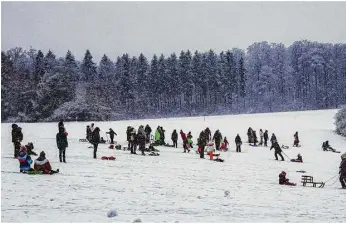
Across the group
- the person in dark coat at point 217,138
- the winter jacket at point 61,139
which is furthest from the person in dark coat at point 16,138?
the person in dark coat at point 217,138

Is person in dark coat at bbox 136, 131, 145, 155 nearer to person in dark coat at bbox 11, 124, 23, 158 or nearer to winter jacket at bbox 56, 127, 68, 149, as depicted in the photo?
winter jacket at bbox 56, 127, 68, 149

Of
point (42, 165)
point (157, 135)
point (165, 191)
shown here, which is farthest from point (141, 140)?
point (165, 191)

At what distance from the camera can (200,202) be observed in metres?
14.8

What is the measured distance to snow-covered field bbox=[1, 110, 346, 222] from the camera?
12.8 meters

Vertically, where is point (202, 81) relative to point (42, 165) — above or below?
above

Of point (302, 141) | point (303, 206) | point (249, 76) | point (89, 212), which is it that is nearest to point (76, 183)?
point (89, 212)

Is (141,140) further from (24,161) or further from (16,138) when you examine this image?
(24,161)

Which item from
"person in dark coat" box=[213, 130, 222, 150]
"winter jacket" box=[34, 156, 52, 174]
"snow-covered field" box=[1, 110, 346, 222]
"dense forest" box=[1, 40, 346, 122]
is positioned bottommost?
"snow-covered field" box=[1, 110, 346, 222]

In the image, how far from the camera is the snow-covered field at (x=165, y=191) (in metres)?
12.8

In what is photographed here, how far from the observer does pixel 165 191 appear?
16.3 m

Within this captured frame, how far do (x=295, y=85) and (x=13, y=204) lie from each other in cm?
10311

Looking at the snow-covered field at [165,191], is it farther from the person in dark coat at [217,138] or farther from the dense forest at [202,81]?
the dense forest at [202,81]

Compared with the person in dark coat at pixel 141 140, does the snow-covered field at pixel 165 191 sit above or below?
below

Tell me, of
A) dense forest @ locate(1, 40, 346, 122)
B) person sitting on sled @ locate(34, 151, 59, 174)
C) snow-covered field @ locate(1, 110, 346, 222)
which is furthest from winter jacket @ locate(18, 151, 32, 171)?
dense forest @ locate(1, 40, 346, 122)
